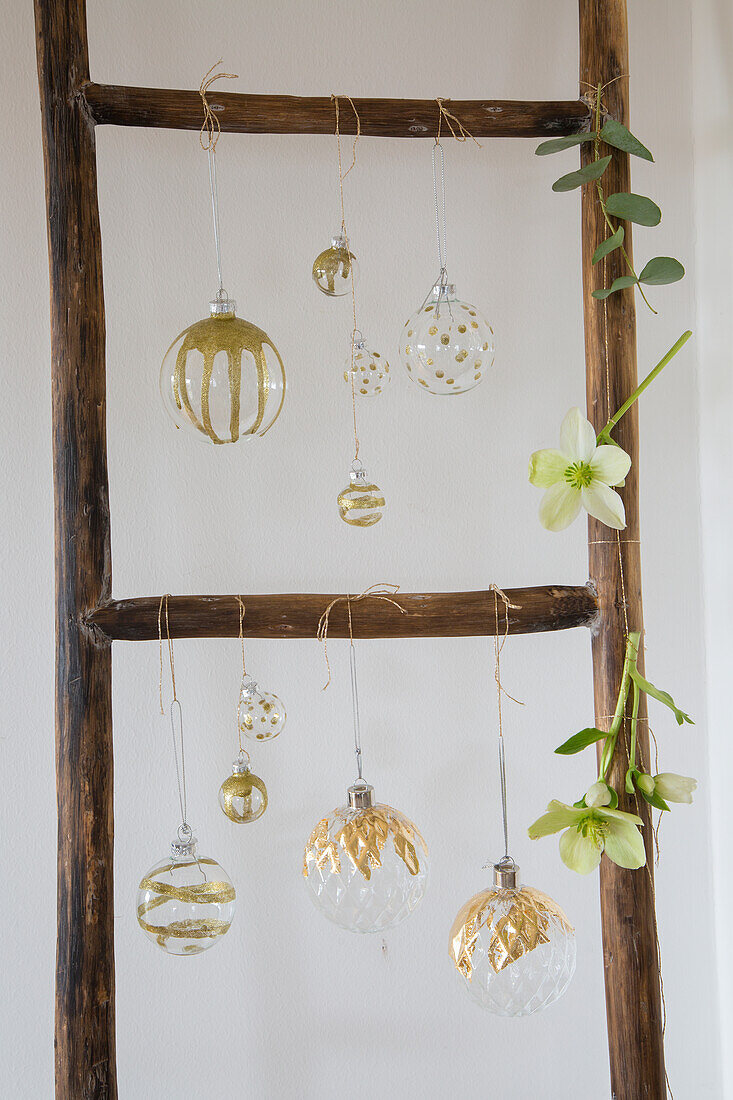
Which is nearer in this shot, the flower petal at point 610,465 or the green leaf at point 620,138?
the flower petal at point 610,465

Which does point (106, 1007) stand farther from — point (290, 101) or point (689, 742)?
point (290, 101)

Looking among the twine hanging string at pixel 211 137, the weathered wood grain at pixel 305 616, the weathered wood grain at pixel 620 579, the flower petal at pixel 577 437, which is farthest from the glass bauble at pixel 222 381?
the weathered wood grain at pixel 620 579

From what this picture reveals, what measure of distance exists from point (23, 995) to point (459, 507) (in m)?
0.89

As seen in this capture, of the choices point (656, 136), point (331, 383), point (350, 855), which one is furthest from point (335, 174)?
point (350, 855)

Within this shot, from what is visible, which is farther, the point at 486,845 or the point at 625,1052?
the point at 486,845

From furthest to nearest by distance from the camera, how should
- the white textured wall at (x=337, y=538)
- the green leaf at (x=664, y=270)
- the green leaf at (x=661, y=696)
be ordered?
the white textured wall at (x=337, y=538) < the green leaf at (x=664, y=270) < the green leaf at (x=661, y=696)

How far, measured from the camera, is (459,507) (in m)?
1.16

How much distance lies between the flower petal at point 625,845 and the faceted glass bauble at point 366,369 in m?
0.55

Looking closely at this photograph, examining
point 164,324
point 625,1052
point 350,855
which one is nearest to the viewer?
point 350,855

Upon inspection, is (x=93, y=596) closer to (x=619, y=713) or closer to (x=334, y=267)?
(x=334, y=267)

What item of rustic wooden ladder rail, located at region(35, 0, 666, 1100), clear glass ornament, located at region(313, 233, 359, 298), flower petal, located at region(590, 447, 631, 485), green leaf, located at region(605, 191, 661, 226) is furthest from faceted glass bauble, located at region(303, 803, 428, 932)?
green leaf, located at region(605, 191, 661, 226)

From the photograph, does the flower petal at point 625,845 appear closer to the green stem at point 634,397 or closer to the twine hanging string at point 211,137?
the green stem at point 634,397

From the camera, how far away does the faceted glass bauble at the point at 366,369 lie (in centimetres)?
98

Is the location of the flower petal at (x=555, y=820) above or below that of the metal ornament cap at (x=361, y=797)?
below
